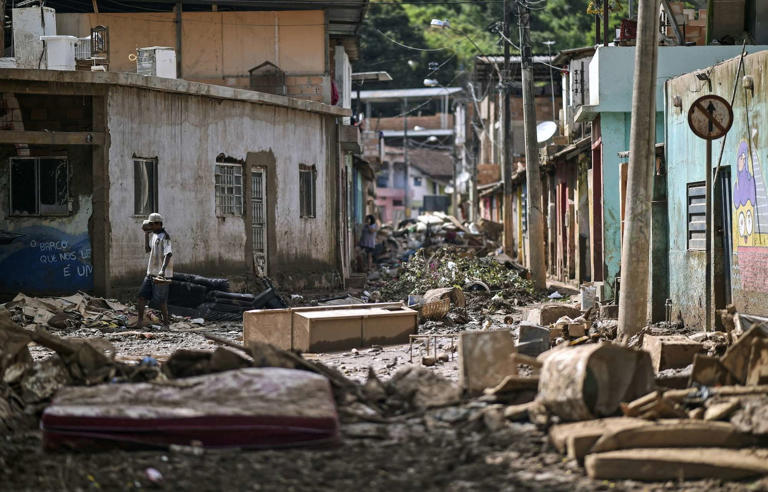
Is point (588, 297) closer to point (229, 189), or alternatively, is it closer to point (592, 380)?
point (229, 189)

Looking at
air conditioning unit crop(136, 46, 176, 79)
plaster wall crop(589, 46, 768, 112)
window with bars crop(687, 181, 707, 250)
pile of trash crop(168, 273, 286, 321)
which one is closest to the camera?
window with bars crop(687, 181, 707, 250)

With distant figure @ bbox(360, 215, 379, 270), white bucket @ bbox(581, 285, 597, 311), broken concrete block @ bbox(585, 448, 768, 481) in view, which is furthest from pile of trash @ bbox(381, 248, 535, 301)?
broken concrete block @ bbox(585, 448, 768, 481)

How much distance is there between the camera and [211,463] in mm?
6684

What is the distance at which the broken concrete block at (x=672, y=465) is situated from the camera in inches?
249

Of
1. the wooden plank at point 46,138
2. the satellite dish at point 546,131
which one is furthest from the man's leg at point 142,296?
the satellite dish at point 546,131

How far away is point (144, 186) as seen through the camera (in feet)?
64.2

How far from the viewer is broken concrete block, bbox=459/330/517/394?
27.7 feet

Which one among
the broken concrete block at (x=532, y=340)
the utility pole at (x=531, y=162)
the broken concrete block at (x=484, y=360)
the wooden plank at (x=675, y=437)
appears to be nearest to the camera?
the wooden plank at (x=675, y=437)

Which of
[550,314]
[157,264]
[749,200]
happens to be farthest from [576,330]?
[157,264]

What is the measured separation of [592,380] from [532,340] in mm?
3121

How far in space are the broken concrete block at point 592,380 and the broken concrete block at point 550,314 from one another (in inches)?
261

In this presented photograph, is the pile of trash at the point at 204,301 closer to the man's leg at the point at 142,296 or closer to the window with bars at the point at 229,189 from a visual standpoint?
the man's leg at the point at 142,296

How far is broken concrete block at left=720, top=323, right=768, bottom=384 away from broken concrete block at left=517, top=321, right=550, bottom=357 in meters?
2.67

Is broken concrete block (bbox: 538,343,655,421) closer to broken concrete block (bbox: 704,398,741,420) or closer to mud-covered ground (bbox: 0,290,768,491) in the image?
mud-covered ground (bbox: 0,290,768,491)
